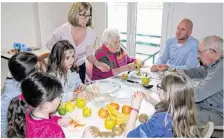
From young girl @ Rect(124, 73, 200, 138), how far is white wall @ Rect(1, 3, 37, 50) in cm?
276

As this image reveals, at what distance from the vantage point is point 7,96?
1.28 metres

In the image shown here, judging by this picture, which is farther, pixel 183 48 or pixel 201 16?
pixel 201 16

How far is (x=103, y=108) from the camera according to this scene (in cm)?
133

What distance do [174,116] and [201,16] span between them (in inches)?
77.1

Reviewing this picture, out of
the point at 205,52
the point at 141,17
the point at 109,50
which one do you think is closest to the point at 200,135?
the point at 205,52

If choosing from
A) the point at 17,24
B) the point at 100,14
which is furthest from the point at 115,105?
the point at 17,24

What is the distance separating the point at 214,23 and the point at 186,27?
64 cm

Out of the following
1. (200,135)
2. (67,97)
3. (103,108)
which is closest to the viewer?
(200,135)

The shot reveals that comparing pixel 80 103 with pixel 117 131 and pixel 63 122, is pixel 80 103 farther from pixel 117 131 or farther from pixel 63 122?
pixel 117 131

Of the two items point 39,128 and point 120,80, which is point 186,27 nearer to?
point 120,80

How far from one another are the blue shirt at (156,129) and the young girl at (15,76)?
716 mm

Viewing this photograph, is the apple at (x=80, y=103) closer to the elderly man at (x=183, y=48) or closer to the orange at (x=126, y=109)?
the orange at (x=126, y=109)

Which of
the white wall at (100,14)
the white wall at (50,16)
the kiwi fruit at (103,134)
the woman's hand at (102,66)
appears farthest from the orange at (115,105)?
the white wall at (50,16)

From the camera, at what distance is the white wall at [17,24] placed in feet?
10.3
